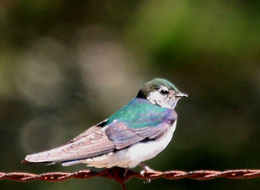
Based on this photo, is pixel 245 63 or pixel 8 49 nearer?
pixel 245 63

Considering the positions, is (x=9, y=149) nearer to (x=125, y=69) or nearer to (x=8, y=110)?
(x=8, y=110)

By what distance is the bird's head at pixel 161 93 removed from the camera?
5703mm

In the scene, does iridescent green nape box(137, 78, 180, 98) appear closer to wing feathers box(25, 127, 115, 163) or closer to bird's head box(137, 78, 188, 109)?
bird's head box(137, 78, 188, 109)

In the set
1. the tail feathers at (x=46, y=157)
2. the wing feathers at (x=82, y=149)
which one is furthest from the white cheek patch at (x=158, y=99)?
the tail feathers at (x=46, y=157)

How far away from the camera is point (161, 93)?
5.70m

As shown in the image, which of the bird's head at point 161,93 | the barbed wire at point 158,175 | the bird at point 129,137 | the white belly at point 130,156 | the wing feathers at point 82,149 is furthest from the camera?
the bird's head at point 161,93

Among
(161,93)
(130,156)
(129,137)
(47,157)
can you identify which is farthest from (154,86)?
(47,157)

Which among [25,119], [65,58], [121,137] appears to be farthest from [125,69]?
[121,137]

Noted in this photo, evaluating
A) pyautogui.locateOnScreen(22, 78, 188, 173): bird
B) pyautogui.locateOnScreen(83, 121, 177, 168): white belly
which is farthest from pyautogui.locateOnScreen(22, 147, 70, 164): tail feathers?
pyautogui.locateOnScreen(83, 121, 177, 168): white belly

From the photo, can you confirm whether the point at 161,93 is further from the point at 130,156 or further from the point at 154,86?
the point at 130,156

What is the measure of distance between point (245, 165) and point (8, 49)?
8.56 ft

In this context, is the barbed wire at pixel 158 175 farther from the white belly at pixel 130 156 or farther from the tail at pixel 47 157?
the white belly at pixel 130 156

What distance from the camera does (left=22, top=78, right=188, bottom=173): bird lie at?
14.5 feet

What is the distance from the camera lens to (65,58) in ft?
27.1
